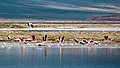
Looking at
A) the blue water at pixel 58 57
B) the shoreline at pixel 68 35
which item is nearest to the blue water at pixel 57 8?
the shoreline at pixel 68 35

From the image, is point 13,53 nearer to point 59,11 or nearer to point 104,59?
point 104,59

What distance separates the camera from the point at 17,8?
138 m

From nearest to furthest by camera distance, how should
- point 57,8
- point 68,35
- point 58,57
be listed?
point 58,57 → point 68,35 → point 57,8

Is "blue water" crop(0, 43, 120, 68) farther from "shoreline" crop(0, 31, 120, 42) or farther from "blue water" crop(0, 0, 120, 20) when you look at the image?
"blue water" crop(0, 0, 120, 20)

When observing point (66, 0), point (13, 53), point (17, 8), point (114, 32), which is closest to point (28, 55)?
point (13, 53)

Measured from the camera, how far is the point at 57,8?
5394 inches

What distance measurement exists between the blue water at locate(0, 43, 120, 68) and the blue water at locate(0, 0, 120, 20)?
64.6 meters

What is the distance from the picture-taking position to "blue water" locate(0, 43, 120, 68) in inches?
1933

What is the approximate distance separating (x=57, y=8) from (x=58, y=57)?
84186 millimetres

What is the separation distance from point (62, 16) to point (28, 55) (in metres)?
73.1

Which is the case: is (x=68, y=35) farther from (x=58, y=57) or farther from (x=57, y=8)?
(x=57, y=8)

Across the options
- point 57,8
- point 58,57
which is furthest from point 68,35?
point 57,8

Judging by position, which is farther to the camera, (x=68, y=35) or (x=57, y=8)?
(x=57, y=8)

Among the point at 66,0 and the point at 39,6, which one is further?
the point at 66,0
